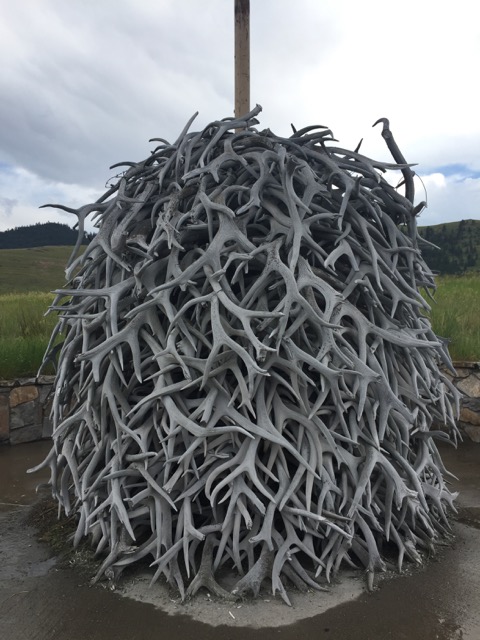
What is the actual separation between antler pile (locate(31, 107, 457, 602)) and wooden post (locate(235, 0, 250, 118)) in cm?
113

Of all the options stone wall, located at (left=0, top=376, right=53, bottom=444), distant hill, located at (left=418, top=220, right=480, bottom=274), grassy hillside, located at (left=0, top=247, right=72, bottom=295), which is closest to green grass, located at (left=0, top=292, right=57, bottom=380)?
stone wall, located at (left=0, top=376, right=53, bottom=444)

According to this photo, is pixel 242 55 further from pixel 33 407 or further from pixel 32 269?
pixel 32 269

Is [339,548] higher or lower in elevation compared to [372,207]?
lower

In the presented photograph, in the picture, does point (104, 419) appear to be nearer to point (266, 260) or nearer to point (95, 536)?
point (95, 536)

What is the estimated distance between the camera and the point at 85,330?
3.15 m

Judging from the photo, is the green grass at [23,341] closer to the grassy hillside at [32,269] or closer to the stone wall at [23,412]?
the stone wall at [23,412]

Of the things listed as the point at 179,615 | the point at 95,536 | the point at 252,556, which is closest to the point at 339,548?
the point at 252,556

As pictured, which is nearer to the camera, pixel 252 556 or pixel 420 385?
pixel 252 556

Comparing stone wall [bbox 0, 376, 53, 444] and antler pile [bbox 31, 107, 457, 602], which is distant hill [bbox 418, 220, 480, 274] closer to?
stone wall [bbox 0, 376, 53, 444]

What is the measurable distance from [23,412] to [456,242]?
1981 inches

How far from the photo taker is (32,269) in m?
65.6

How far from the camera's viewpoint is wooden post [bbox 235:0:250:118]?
447cm

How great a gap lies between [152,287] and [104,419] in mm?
706

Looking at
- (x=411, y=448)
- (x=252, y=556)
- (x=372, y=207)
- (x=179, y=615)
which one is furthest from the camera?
(x=411, y=448)
